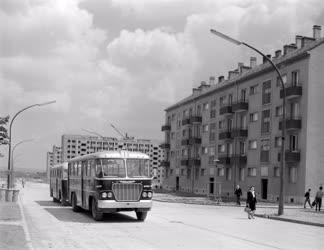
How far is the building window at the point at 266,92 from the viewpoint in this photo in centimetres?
5262

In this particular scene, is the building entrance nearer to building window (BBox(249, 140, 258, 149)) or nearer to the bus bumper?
building window (BBox(249, 140, 258, 149))

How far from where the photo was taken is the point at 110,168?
20547mm

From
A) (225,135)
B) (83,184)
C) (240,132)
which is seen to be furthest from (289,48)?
(83,184)

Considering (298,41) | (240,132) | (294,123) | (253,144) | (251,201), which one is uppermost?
(298,41)

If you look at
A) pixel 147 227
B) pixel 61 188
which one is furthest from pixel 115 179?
pixel 61 188

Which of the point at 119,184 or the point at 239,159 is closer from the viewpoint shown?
the point at 119,184

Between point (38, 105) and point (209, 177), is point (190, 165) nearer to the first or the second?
point (209, 177)

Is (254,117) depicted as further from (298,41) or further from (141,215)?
(141,215)

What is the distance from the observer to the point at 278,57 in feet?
187

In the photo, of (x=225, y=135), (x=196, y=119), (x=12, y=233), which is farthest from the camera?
(x=196, y=119)

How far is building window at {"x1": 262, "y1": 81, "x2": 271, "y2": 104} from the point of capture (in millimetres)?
52625

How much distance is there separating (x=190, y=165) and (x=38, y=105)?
3857 cm

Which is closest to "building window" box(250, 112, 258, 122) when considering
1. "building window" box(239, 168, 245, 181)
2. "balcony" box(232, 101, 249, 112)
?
"balcony" box(232, 101, 249, 112)

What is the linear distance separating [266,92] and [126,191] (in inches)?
1398
